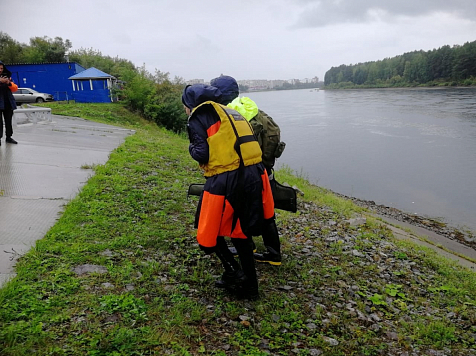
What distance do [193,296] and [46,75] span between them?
105 feet

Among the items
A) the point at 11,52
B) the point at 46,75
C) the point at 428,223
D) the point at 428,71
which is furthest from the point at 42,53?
the point at 428,71

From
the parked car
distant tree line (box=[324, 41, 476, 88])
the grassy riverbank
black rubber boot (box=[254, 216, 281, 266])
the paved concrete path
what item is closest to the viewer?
the grassy riverbank

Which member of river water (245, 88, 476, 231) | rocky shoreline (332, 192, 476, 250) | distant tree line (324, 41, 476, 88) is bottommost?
rocky shoreline (332, 192, 476, 250)

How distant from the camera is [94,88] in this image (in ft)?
86.5

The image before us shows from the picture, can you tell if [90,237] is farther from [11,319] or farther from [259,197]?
[259,197]

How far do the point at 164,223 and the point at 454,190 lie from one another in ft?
45.2

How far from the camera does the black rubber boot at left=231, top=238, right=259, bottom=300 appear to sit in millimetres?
3420

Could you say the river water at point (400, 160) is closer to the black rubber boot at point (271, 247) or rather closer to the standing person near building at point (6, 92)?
the black rubber boot at point (271, 247)

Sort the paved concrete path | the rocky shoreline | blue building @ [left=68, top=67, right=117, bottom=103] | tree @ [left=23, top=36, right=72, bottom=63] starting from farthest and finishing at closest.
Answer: tree @ [left=23, top=36, right=72, bottom=63]
blue building @ [left=68, top=67, right=117, bottom=103]
the rocky shoreline
the paved concrete path

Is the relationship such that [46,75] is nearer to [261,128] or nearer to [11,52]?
[11,52]

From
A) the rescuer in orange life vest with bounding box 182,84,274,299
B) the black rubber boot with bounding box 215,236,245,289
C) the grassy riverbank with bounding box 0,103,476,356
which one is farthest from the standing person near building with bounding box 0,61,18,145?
the black rubber boot with bounding box 215,236,245,289

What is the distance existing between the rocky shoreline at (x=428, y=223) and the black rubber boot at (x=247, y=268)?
857 cm

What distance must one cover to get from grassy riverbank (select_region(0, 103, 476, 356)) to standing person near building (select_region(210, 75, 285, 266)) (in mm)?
238

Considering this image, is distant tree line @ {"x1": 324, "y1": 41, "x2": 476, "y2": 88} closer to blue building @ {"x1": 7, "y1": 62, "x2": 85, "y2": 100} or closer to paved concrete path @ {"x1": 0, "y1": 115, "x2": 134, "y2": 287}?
blue building @ {"x1": 7, "y1": 62, "x2": 85, "y2": 100}
